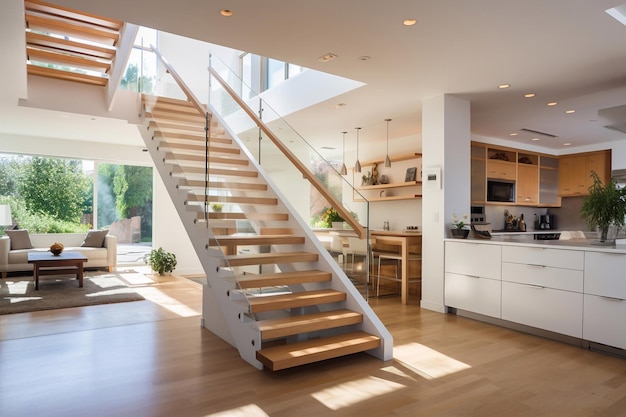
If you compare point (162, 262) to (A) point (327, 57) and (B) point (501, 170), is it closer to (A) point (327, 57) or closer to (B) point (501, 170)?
(A) point (327, 57)

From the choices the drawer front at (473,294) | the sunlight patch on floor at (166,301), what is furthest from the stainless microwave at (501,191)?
the sunlight patch on floor at (166,301)

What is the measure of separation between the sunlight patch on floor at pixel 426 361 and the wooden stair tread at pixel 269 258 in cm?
119

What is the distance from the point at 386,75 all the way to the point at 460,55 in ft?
2.77

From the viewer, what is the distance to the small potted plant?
5195 millimetres

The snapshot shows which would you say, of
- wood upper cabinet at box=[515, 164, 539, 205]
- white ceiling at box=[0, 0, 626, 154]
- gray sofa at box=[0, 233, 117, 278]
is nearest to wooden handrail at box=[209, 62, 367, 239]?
white ceiling at box=[0, 0, 626, 154]

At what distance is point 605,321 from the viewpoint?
3.68 meters

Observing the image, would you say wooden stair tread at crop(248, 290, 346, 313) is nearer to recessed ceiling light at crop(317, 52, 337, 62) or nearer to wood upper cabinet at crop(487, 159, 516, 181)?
recessed ceiling light at crop(317, 52, 337, 62)

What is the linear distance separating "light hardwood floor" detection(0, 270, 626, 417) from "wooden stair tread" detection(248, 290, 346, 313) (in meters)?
0.48

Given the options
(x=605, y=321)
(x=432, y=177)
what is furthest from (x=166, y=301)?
(x=605, y=321)

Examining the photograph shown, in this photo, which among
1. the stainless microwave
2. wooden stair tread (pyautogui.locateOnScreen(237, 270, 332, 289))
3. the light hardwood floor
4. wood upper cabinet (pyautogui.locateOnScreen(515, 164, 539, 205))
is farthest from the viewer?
wood upper cabinet (pyautogui.locateOnScreen(515, 164, 539, 205))

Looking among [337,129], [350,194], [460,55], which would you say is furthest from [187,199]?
[337,129]

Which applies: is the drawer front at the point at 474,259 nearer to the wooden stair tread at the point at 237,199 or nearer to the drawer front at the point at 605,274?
the drawer front at the point at 605,274

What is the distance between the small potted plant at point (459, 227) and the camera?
520 centimetres

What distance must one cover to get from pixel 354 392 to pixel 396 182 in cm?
547
